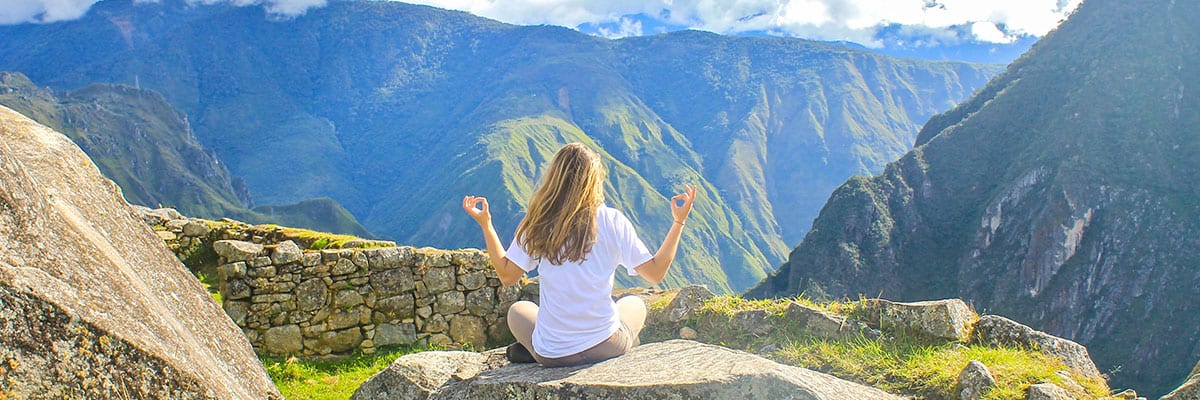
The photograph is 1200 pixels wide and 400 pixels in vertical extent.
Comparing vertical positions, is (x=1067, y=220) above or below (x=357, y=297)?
below

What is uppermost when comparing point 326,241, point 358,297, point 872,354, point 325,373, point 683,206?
point 683,206

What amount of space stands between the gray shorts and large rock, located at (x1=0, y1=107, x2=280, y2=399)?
212 cm

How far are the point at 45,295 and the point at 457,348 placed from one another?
8.06m

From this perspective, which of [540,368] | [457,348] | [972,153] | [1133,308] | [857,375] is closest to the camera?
[540,368]

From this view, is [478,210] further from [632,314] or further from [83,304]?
[83,304]

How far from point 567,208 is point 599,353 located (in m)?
1.17

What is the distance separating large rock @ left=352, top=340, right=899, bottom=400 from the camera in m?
4.67

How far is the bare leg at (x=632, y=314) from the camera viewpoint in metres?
6.41

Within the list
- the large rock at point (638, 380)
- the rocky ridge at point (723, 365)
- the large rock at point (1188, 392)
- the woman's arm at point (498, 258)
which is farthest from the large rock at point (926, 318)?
the woman's arm at point (498, 258)

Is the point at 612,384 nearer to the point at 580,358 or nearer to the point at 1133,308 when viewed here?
the point at 580,358

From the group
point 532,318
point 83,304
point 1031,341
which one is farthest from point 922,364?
point 83,304

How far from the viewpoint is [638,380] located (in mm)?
4961

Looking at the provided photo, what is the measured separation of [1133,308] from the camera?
502 ft

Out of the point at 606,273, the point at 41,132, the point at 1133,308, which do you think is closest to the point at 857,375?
the point at 606,273
